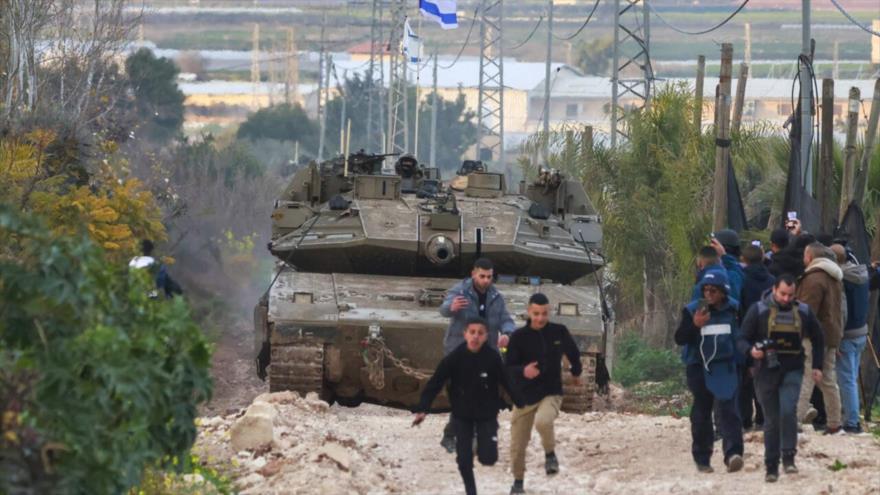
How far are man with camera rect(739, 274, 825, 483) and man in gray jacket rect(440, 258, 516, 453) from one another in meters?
1.78

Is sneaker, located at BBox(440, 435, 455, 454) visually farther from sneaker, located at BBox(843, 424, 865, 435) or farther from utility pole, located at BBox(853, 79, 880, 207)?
utility pole, located at BBox(853, 79, 880, 207)

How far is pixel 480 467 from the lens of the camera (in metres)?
16.8

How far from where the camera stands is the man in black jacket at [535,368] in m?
14.8

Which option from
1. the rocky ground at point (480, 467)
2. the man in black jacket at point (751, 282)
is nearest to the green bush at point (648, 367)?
the rocky ground at point (480, 467)

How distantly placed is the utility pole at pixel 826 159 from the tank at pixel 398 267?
2.42m

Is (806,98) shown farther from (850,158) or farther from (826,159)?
(850,158)

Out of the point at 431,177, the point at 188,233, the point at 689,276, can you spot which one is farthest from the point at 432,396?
the point at 188,233

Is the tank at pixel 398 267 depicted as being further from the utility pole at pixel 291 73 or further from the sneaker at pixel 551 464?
the utility pole at pixel 291 73

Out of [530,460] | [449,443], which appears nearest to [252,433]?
[449,443]

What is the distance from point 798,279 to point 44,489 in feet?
25.4

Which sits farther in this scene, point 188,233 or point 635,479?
point 188,233

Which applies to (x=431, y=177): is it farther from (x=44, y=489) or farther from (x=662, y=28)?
(x=662, y=28)

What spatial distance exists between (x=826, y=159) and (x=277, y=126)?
191ft

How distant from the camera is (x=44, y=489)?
34.6ft
